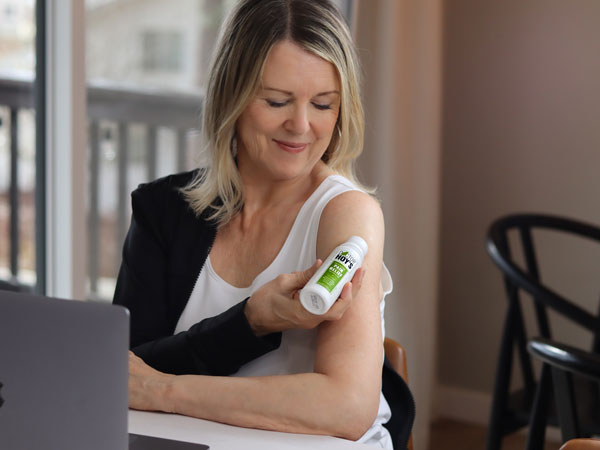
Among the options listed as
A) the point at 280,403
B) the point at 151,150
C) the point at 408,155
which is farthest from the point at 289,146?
the point at 151,150

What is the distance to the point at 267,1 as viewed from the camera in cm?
131

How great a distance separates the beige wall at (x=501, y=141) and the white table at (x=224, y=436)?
1.99 metres

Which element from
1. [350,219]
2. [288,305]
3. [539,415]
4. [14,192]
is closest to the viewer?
[288,305]

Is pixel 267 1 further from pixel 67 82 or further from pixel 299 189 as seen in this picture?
pixel 67 82

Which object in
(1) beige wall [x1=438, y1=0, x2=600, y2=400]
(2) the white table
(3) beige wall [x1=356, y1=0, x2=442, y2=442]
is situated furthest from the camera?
(1) beige wall [x1=438, y1=0, x2=600, y2=400]

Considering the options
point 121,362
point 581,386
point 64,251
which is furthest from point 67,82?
point 581,386

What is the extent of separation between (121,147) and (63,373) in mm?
2430

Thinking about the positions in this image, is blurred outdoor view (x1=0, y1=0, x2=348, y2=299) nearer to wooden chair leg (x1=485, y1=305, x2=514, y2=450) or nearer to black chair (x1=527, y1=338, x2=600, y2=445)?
wooden chair leg (x1=485, y1=305, x2=514, y2=450)

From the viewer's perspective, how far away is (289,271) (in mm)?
1310

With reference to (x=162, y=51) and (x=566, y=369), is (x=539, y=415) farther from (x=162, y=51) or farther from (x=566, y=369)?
(x=162, y=51)

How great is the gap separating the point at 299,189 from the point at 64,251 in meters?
0.91

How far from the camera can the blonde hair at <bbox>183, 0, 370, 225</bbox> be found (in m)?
1.28

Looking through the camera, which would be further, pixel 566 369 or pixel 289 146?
pixel 566 369

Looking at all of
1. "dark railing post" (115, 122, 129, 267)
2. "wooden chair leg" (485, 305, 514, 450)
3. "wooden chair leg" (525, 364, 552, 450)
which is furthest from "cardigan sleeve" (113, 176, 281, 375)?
"dark railing post" (115, 122, 129, 267)
